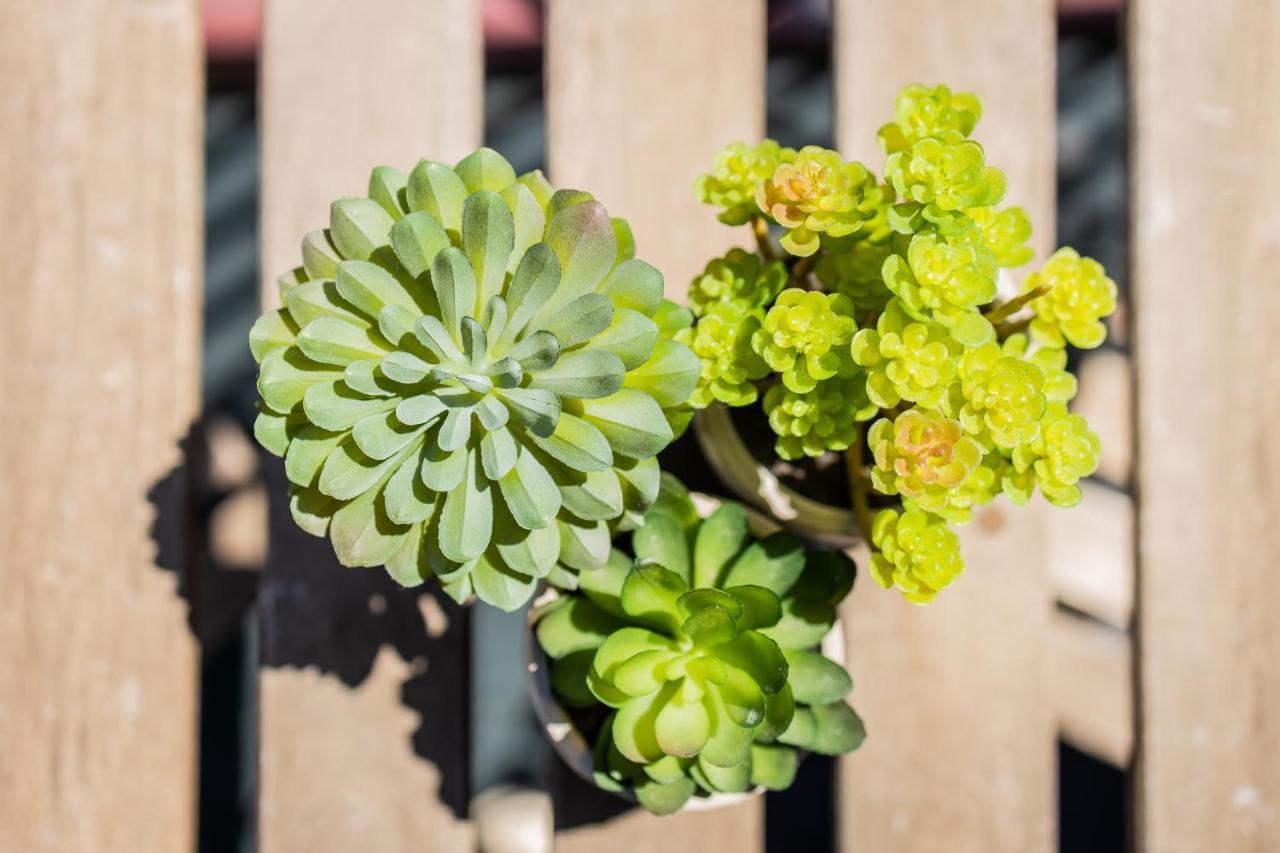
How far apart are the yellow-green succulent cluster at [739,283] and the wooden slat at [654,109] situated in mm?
174

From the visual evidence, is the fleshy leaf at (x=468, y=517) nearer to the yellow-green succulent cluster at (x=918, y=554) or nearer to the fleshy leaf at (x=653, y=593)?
the fleshy leaf at (x=653, y=593)

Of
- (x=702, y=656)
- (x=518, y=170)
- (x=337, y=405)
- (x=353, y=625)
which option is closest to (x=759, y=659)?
(x=702, y=656)

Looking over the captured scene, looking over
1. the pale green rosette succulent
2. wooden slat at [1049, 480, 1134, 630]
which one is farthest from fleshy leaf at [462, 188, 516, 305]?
wooden slat at [1049, 480, 1134, 630]

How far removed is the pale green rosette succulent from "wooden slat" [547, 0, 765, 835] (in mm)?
218

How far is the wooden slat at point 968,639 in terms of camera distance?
2.30 feet

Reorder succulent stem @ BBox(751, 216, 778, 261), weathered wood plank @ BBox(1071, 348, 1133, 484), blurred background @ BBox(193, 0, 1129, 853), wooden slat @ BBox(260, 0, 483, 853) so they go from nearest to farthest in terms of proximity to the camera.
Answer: succulent stem @ BBox(751, 216, 778, 261) < wooden slat @ BBox(260, 0, 483, 853) < weathered wood plank @ BBox(1071, 348, 1133, 484) < blurred background @ BBox(193, 0, 1129, 853)

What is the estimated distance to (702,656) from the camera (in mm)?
510

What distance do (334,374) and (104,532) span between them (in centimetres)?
34

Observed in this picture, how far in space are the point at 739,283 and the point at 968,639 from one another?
1.18 ft

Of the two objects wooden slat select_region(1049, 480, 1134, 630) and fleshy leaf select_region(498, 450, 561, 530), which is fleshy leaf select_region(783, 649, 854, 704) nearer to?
fleshy leaf select_region(498, 450, 561, 530)

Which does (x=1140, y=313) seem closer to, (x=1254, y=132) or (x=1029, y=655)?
(x=1254, y=132)

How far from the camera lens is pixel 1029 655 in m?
0.70

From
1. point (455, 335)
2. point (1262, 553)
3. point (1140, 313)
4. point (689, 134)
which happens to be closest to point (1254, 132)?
point (1140, 313)

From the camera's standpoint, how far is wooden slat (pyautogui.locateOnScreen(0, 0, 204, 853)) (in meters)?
0.69
